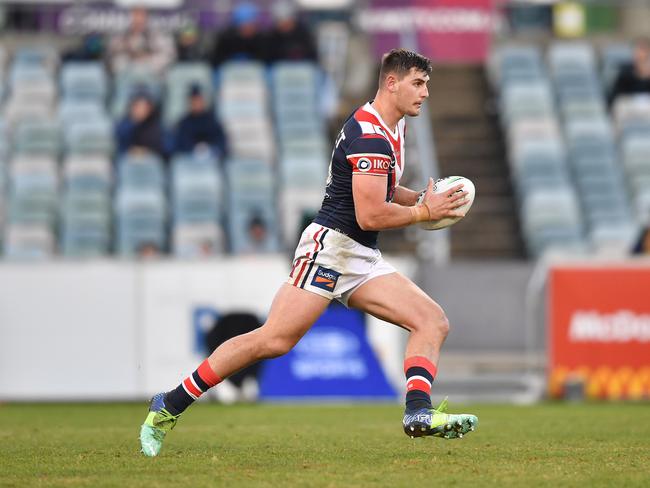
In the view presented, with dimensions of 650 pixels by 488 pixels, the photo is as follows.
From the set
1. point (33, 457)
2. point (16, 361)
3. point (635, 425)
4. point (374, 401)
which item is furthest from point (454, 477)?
point (16, 361)

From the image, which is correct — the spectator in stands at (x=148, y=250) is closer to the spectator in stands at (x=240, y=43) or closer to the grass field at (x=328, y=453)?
the grass field at (x=328, y=453)

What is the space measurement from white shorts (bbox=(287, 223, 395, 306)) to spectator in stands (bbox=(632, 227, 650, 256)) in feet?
28.1

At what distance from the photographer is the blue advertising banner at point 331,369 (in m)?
15.0

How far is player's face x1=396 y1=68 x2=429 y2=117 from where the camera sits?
754cm

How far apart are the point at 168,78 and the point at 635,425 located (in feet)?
42.6

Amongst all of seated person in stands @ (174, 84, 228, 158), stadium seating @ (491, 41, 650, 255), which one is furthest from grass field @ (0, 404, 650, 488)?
seated person in stands @ (174, 84, 228, 158)

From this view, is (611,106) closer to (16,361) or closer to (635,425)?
(16,361)

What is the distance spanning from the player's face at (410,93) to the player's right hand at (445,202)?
476mm

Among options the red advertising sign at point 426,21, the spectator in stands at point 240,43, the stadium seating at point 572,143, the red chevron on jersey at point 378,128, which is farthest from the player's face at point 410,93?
the red advertising sign at point 426,21

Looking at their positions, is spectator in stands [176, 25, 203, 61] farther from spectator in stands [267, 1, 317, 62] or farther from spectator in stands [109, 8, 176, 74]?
spectator in stands [267, 1, 317, 62]

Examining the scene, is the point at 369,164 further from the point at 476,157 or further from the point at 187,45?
the point at 187,45

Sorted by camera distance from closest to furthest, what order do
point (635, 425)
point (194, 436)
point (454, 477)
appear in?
point (454, 477) < point (194, 436) < point (635, 425)

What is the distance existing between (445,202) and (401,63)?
2.73 ft

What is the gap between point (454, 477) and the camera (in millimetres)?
6102
